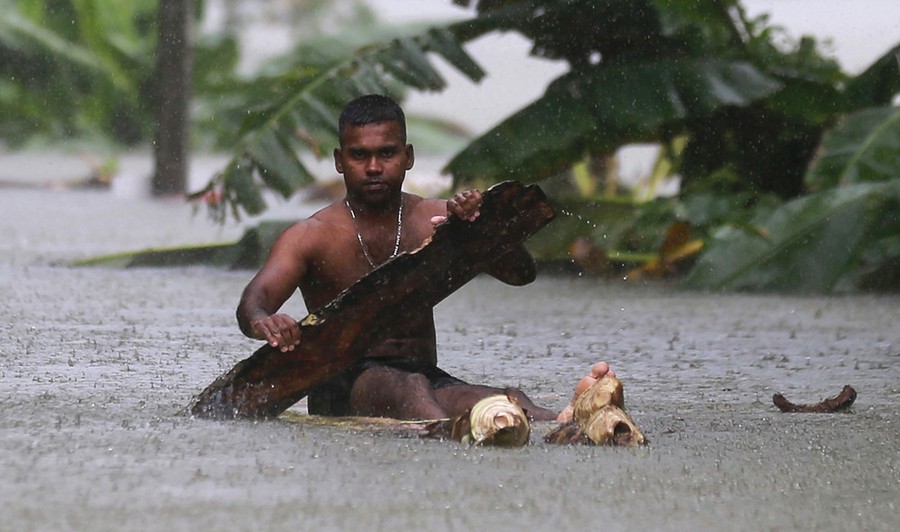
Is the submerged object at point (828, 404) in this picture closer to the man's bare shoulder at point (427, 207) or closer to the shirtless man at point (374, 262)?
the shirtless man at point (374, 262)

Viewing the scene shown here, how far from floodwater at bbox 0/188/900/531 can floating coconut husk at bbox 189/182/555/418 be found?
0.30 feet

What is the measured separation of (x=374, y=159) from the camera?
14.3ft

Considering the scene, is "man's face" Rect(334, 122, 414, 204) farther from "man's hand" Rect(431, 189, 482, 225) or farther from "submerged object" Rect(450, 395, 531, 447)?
"submerged object" Rect(450, 395, 531, 447)

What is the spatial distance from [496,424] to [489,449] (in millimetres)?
59

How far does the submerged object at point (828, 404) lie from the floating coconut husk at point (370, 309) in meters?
0.95

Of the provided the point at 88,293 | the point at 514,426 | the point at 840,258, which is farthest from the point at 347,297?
the point at 840,258

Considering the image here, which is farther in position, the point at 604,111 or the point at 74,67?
the point at 74,67

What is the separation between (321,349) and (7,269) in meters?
4.97

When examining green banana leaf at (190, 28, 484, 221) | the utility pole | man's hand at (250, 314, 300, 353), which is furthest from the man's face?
the utility pole

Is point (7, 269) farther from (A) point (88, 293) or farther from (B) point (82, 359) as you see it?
(B) point (82, 359)

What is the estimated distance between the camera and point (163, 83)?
13633 mm

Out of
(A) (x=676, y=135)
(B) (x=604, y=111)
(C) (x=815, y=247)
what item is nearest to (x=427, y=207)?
(C) (x=815, y=247)

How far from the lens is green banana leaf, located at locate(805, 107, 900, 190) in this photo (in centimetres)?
847

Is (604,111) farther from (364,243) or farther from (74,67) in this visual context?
(74,67)
